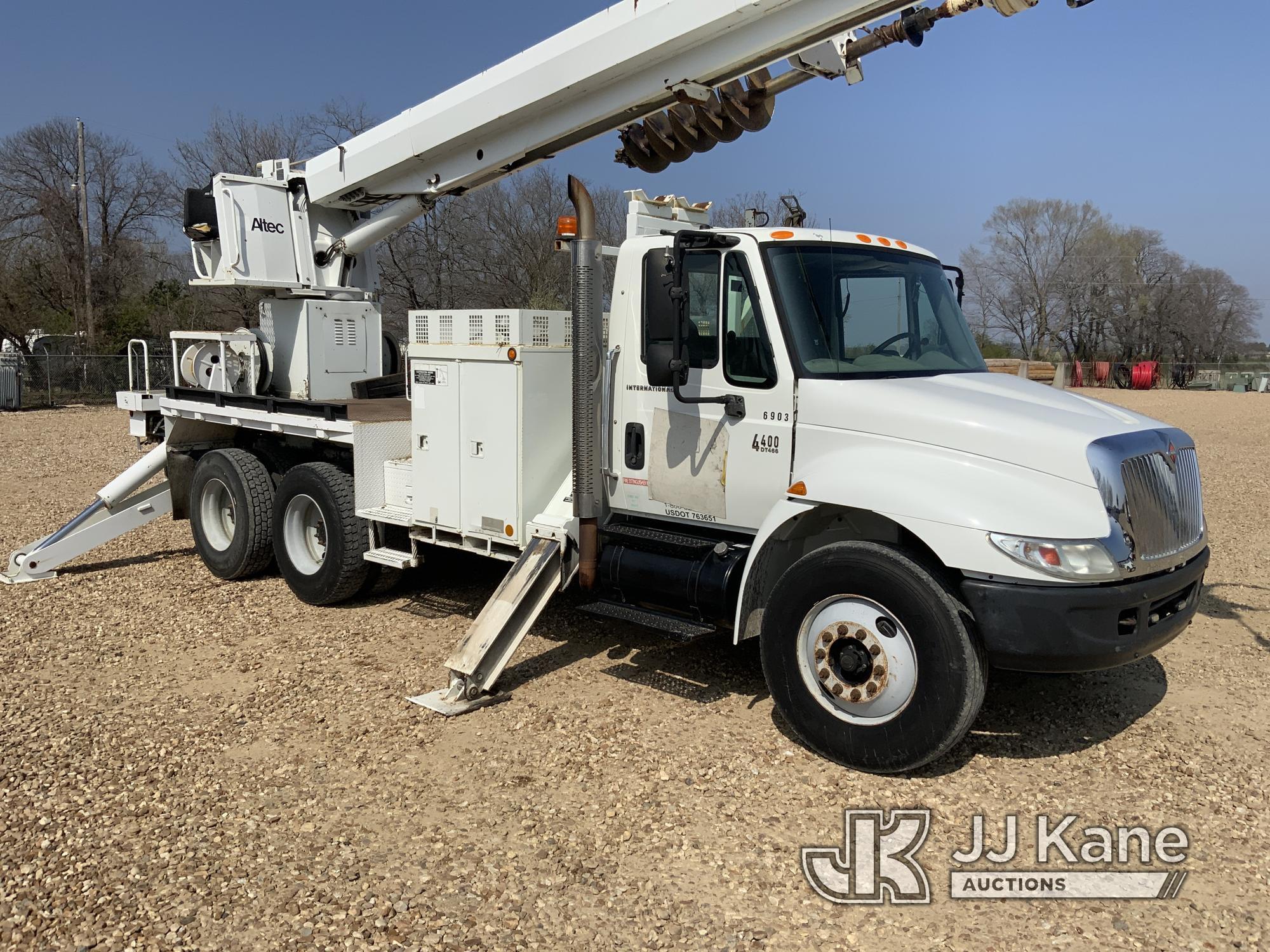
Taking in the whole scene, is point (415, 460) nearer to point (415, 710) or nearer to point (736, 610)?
point (415, 710)

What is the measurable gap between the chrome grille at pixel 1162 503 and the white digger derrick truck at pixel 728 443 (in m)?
0.02

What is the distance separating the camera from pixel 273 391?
342 inches

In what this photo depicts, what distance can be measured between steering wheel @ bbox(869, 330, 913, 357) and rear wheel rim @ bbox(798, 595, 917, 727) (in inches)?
55.9

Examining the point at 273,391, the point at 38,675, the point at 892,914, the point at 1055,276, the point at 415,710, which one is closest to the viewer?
the point at 892,914

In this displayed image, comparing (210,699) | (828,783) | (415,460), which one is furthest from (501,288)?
(828,783)

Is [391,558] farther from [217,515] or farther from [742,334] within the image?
[742,334]

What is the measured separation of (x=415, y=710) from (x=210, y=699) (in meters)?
1.27

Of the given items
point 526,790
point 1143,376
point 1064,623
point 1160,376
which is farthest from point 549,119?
point 1160,376

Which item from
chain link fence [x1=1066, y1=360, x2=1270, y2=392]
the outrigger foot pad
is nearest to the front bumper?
the outrigger foot pad

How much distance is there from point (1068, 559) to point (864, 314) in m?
1.79

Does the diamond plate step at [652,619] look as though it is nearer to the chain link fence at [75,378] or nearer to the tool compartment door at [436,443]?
the tool compartment door at [436,443]

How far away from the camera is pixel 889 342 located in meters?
5.47

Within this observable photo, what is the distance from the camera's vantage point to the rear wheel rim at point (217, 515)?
8766mm

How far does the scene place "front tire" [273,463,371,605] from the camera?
24.5ft
